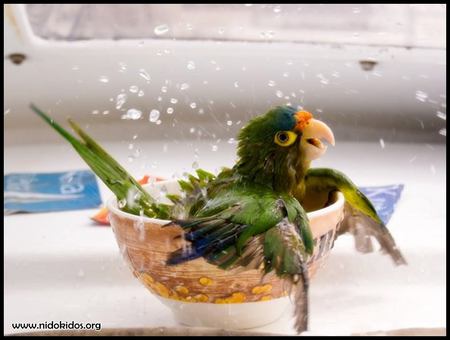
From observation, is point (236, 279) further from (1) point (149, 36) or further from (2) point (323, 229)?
(1) point (149, 36)

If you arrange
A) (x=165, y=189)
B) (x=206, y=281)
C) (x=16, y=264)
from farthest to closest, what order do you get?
1. (x=16, y=264)
2. (x=165, y=189)
3. (x=206, y=281)

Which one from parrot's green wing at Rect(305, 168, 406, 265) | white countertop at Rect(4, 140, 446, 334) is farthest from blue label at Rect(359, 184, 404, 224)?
parrot's green wing at Rect(305, 168, 406, 265)

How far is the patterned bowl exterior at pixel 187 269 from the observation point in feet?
2.17

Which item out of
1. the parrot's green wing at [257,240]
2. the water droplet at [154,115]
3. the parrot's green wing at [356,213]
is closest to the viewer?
the parrot's green wing at [257,240]

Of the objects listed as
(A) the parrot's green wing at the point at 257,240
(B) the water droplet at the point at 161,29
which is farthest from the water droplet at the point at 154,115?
(A) the parrot's green wing at the point at 257,240

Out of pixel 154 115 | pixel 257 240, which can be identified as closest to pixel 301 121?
pixel 257 240

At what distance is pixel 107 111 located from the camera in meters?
1.52

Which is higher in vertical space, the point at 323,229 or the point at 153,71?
the point at 153,71

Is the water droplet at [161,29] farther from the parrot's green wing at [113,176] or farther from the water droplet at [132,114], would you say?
the parrot's green wing at [113,176]

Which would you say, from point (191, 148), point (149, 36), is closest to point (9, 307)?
point (191, 148)

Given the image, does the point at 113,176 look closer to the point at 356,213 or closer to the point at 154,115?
the point at 356,213

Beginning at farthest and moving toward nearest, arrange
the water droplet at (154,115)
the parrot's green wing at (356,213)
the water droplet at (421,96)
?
the water droplet at (421,96)
the water droplet at (154,115)
the parrot's green wing at (356,213)

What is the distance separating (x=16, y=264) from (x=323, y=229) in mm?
430

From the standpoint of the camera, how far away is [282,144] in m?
0.72
